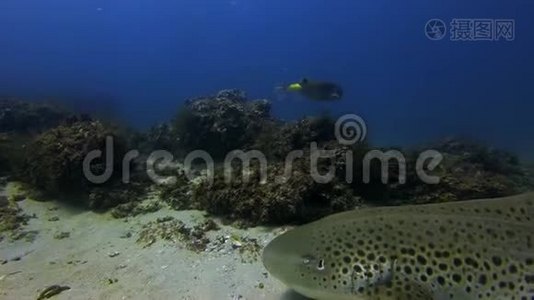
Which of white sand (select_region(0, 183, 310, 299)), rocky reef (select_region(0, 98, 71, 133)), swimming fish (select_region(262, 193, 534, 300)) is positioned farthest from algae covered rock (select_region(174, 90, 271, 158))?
swimming fish (select_region(262, 193, 534, 300))

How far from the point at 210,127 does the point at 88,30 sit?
16603cm

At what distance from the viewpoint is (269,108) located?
11.8 m

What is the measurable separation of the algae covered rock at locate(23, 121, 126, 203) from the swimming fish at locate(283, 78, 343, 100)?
446cm

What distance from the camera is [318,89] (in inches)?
392

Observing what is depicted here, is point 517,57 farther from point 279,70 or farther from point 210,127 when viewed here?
point 210,127

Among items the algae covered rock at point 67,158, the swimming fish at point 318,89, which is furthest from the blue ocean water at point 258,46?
the algae covered rock at point 67,158

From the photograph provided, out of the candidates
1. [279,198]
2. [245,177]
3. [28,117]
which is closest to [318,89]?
[245,177]

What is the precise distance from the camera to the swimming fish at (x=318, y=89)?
9914mm

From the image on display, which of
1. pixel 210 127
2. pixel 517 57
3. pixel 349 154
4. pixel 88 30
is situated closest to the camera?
pixel 349 154

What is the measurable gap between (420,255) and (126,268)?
11.4 feet

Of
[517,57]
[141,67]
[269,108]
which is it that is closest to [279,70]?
[141,67]

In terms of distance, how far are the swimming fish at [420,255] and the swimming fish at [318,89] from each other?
678 centimetres

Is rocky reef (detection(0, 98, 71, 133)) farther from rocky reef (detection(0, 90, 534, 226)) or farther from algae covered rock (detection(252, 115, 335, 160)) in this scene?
algae covered rock (detection(252, 115, 335, 160))

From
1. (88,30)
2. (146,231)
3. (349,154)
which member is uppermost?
(88,30)
